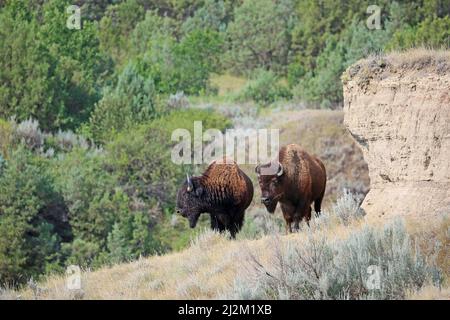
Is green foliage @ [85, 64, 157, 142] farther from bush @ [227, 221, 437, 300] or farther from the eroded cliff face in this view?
bush @ [227, 221, 437, 300]

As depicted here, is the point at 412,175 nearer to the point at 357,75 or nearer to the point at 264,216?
the point at 357,75

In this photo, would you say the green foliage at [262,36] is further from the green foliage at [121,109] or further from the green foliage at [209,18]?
the green foliage at [121,109]

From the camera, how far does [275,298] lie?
53.2 feet

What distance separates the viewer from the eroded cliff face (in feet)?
60.4

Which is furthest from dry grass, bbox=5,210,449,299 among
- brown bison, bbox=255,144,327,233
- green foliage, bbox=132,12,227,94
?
green foliage, bbox=132,12,227,94

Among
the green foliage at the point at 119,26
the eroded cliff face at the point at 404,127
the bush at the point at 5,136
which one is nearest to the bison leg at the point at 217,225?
the eroded cliff face at the point at 404,127

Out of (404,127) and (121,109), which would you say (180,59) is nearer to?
(121,109)

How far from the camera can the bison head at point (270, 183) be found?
22406 mm

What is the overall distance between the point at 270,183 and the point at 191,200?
1871mm

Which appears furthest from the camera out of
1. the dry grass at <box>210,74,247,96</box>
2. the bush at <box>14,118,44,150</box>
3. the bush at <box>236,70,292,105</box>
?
the dry grass at <box>210,74,247,96</box>

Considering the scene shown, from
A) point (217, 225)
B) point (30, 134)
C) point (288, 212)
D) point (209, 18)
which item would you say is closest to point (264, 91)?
point (30, 134)

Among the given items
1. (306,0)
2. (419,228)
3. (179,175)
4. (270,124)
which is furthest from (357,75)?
(306,0)

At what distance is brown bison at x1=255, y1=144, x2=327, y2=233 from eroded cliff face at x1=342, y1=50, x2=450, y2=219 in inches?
104

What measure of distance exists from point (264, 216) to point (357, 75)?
2428cm
